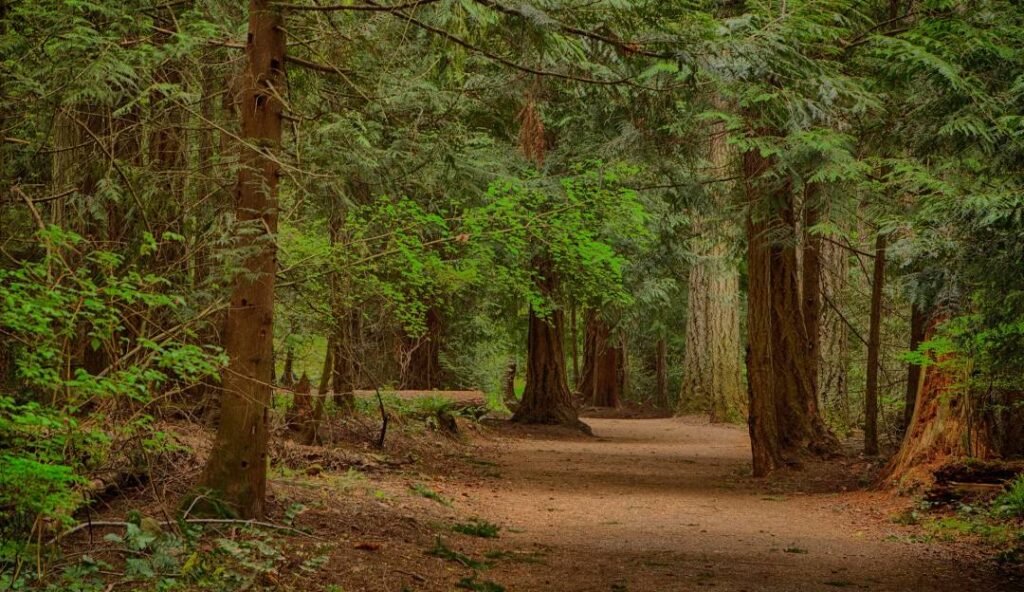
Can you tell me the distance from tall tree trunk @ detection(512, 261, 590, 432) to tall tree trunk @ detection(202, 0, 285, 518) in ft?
48.5

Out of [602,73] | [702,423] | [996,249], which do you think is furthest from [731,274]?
[996,249]

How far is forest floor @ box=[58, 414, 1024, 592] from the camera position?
20.9ft

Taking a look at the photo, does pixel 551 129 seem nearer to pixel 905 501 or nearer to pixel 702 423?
pixel 702 423

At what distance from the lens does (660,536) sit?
903cm

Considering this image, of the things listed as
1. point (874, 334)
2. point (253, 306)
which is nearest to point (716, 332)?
point (874, 334)

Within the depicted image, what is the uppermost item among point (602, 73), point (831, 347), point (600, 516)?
point (602, 73)

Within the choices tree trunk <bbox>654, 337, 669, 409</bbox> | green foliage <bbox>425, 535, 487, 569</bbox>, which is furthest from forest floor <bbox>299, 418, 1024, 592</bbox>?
tree trunk <bbox>654, 337, 669, 409</bbox>

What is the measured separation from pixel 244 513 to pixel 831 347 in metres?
16.1

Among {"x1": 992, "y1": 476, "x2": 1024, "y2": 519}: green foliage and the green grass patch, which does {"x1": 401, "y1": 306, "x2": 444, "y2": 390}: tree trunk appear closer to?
the green grass patch

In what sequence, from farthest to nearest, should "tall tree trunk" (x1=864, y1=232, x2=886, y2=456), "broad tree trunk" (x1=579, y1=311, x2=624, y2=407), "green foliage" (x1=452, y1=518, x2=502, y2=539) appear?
"broad tree trunk" (x1=579, y1=311, x2=624, y2=407)
"tall tree trunk" (x1=864, y1=232, x2=886, y2=456)
"green foliage" (x1=452, y1=518, x2=502, y2=539)

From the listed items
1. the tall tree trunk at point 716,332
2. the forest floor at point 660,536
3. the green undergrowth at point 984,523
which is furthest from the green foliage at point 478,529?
the tall tree trunk at point 716,332

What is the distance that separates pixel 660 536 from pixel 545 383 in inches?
490

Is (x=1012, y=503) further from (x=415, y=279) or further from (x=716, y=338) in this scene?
(x=716, y=338)

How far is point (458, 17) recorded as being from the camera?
6.84m
